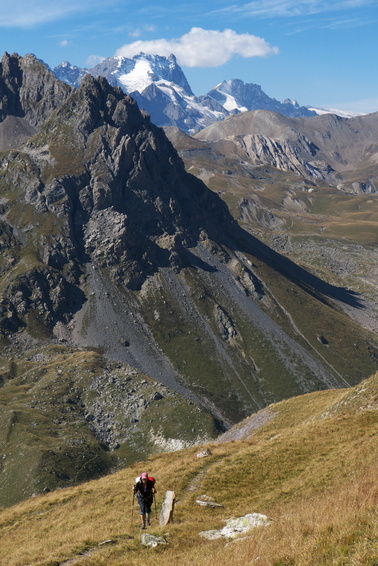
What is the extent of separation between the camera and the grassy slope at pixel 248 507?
18.7 m

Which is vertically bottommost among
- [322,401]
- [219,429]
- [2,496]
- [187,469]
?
[219,429]

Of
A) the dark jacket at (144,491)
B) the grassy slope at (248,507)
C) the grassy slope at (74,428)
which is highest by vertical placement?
the dark jacket at (144,491)

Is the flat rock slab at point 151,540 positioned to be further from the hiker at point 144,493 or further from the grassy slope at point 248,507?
the hiker at point 144,493

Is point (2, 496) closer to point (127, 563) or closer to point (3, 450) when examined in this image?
point (3, 450)

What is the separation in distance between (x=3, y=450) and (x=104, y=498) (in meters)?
118

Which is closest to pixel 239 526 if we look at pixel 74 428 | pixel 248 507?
pixel 248 507

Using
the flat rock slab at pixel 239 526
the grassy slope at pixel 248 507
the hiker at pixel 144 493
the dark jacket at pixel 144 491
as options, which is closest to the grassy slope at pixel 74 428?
the grassy slope at pixel 248 507

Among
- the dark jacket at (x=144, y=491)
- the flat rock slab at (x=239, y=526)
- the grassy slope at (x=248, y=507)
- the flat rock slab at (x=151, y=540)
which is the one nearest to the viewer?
the grassy slope at (x=248, y=507)

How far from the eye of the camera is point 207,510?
1369 inches

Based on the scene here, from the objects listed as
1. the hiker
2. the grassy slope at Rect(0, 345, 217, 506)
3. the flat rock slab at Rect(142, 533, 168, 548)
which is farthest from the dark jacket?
the grassy slope at Rect(0, 345, 217, 506)

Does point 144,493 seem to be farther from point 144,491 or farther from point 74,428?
point 74,428

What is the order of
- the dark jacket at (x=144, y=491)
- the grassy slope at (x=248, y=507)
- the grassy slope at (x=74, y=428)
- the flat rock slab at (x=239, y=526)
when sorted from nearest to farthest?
the grassy slope at (x=248, y=507) → the flat rock slab at (x=239, y=526) → the dark jacket at (x=144, y=491) → the grassy slope at (x=74, y=428)

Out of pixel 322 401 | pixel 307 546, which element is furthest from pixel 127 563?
pixel 322 401

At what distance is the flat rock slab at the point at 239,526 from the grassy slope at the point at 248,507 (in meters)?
0.89
